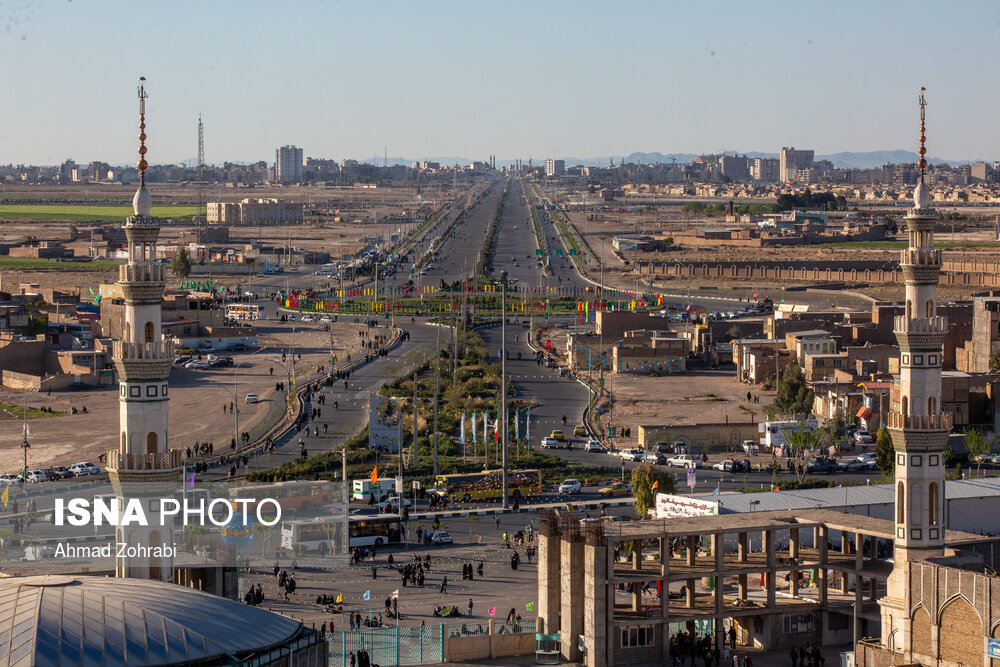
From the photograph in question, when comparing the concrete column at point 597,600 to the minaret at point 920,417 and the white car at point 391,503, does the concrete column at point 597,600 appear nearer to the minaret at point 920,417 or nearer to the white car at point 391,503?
the minaret at point 920,417

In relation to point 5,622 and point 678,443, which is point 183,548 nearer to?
point 5,622

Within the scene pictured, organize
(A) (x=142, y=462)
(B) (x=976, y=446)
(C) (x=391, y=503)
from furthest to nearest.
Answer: (B) (x=976, y=446) < (C) (x=391, y=503) < (A) (x=142, y=462)

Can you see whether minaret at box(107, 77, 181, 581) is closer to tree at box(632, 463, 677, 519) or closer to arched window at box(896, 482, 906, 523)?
arched window at box(896, 482, 906, 523)

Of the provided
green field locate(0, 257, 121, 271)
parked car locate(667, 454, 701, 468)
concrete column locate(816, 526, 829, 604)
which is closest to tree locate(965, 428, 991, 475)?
parked car locate(667, 454, 701, 468)

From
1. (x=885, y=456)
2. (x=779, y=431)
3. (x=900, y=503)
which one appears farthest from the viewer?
(x=779, y=431)

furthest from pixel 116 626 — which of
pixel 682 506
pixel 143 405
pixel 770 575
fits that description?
pixel 682 506

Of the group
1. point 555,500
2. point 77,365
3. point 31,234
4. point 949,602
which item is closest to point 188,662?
point 949,602

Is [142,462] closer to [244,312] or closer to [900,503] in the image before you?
[900,503]
